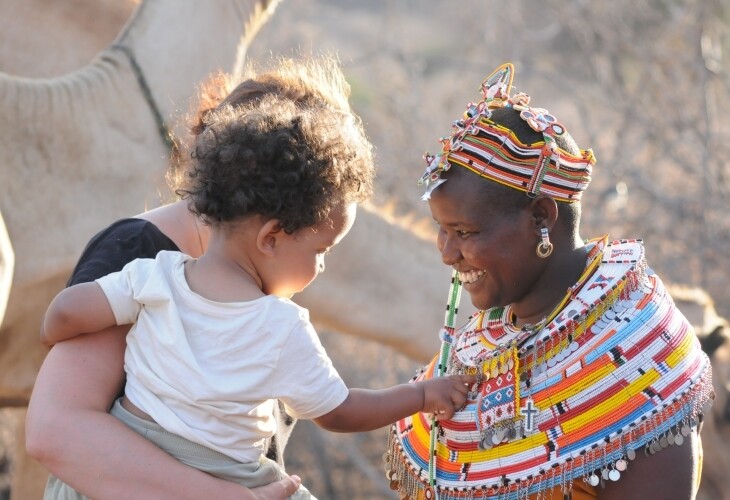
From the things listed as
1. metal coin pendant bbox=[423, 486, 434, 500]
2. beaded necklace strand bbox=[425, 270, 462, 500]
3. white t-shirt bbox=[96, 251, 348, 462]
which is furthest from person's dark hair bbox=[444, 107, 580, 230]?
metal coin pendant bbox=[423, 486, 434, 500]

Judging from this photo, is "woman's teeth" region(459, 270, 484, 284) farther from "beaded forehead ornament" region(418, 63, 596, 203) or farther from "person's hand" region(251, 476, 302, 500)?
"person's hand" region(251, 476, 302, 500)

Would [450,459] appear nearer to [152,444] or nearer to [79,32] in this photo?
[152,444]

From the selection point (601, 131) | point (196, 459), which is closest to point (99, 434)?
point (196, 459)

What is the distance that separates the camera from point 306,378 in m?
1.92

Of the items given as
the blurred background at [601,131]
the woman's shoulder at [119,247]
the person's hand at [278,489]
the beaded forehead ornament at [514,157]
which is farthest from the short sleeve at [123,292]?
the blurred background at [601,131]

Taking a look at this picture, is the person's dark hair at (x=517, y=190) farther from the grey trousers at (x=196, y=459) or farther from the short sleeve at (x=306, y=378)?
the grey trousers at (x=196, y=459)

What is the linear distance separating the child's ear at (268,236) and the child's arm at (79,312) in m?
0.29

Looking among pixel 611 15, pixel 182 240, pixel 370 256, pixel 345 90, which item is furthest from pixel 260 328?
pixel 611 15

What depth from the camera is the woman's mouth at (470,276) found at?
7.07 feet

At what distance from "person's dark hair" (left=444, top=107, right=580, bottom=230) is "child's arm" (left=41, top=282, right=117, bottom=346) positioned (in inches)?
29.8

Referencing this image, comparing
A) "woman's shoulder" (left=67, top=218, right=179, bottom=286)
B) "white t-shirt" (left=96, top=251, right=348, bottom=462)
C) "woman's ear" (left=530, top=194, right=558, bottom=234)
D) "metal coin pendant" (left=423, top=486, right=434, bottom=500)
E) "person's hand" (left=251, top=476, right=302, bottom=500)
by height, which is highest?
"woman's ear" (left=530, top=194, right=558, bottom=234)

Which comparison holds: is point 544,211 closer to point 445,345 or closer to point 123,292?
point 445,345

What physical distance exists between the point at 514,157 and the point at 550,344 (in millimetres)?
373

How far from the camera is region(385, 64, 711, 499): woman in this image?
2.00 meters
